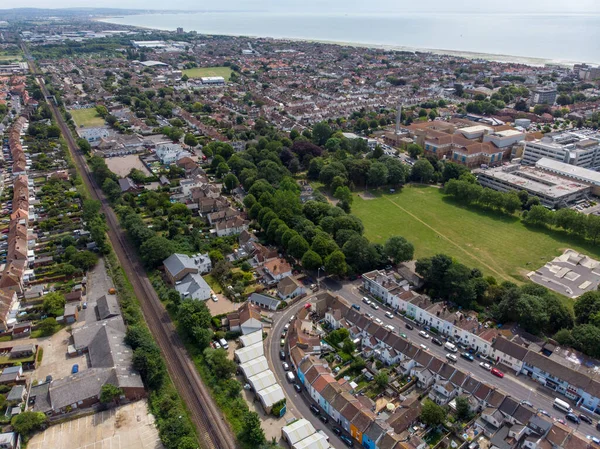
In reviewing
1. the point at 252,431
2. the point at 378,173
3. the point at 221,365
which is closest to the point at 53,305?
the point at 221,365

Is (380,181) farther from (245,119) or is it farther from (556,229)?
(245,119)

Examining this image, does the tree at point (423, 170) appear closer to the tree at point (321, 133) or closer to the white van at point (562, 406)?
the tree at point (321, 133)

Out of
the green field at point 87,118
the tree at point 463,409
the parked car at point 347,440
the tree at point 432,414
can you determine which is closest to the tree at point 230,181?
the parked car at point 347,440

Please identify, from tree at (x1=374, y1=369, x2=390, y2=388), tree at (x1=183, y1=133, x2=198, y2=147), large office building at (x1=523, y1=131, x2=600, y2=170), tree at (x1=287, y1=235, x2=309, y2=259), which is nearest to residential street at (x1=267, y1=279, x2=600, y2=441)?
tree at (x1=374, y1=369, x2=390, y2=388)

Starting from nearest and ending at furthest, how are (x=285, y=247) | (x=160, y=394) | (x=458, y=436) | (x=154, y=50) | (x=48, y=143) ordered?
1. (x=458, y=436)
2. (x=160, y=394)
3. (x=285, y=247)
4. (x=48, y=143)
5. (x=154, y=50)

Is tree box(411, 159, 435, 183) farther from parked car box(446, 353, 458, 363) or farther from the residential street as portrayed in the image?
parked car box(446, 353, 458, 363)

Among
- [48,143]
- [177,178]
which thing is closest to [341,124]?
[177,178]
